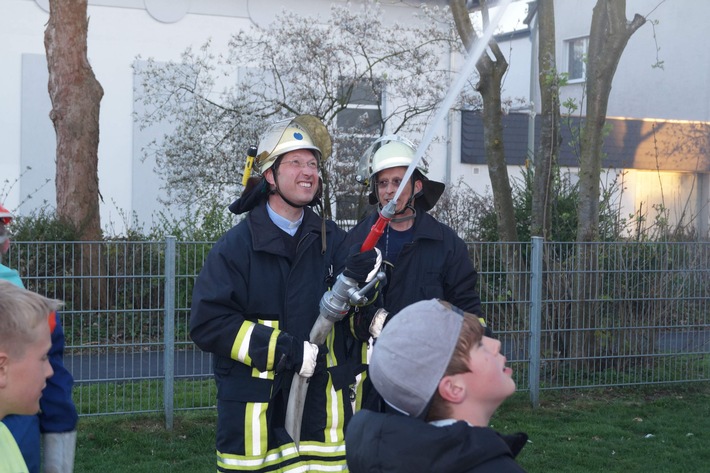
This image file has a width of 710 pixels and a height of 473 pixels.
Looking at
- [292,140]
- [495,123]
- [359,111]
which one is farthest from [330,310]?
[359,111]

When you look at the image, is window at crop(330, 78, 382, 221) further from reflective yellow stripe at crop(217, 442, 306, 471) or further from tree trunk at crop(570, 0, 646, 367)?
reflective yellow stripe at crop(217, 442, 306, 471)

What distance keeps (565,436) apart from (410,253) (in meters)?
3.58

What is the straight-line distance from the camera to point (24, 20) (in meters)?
15.6

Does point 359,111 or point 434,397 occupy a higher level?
point 359,111

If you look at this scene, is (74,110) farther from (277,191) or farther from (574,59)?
(574,59)

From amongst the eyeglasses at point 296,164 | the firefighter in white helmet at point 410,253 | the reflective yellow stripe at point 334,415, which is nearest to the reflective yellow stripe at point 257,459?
the reflective yellow stripe at point 334,415

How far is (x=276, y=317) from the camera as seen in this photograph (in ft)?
13.2

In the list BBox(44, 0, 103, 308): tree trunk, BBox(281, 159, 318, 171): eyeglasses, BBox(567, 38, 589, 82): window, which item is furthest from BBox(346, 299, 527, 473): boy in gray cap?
BBox(567, 38, 589, 82): window

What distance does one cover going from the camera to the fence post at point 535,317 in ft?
27.1

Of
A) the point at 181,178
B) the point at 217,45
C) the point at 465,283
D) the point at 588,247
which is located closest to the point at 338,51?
the point at 181,178

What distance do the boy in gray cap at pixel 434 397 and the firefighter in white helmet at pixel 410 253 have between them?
6.30ft

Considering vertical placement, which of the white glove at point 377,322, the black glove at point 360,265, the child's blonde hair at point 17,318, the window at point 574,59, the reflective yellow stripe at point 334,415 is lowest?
the reflective yellow stripe at point 334,415

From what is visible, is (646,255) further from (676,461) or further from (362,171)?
(362,171)

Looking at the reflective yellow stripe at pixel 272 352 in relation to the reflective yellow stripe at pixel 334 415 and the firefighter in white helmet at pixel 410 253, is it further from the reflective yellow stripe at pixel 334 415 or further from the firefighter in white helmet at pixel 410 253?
the firefighter in white helmet at pixel 410 253
